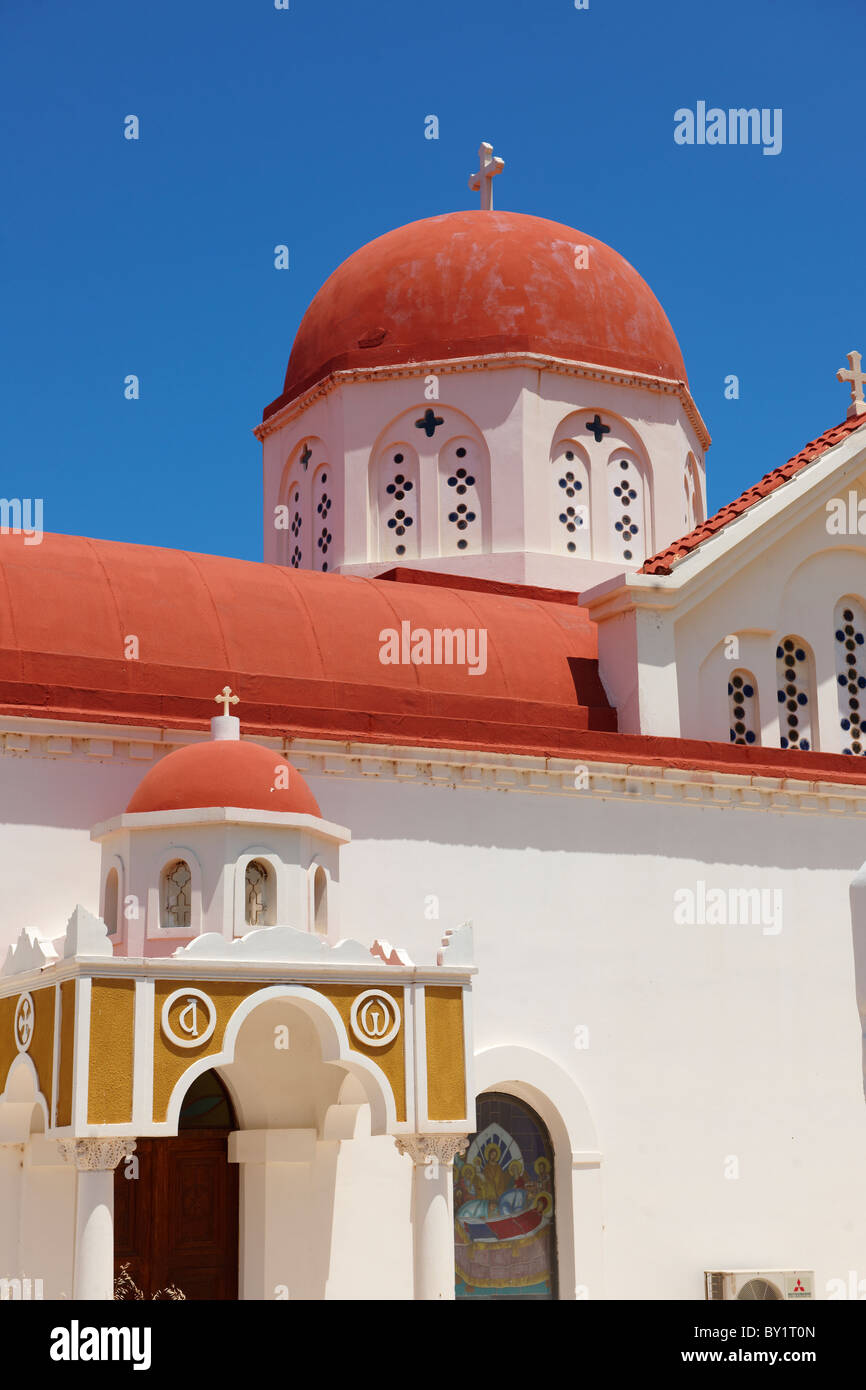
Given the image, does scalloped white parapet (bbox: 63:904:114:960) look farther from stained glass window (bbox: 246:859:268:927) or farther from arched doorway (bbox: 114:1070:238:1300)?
arched doorway (bbox: 114:1070:238:1300)

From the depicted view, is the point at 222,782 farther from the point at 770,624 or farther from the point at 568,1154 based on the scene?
the point at 770,624

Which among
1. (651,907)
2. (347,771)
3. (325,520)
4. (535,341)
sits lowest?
(651,907)

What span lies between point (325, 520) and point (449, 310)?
2.97 m

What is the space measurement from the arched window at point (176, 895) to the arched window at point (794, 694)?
7.24 metres

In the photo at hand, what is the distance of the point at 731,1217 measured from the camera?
49.8 feet

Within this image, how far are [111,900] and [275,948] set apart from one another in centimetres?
154

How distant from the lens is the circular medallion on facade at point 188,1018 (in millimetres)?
11406

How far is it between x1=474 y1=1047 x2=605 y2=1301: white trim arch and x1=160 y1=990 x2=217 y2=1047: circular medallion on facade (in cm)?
332

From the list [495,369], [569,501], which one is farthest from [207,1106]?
[495,369]

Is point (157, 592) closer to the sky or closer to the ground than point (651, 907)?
closer to the sky

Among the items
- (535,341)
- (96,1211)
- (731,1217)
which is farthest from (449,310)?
(96,1211)

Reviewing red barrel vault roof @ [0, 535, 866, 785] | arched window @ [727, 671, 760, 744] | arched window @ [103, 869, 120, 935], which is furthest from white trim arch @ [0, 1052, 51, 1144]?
arched window @ [727, 671, 760, 744]

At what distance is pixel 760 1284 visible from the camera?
49.5 feet

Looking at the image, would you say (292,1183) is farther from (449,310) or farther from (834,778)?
(449,310)
